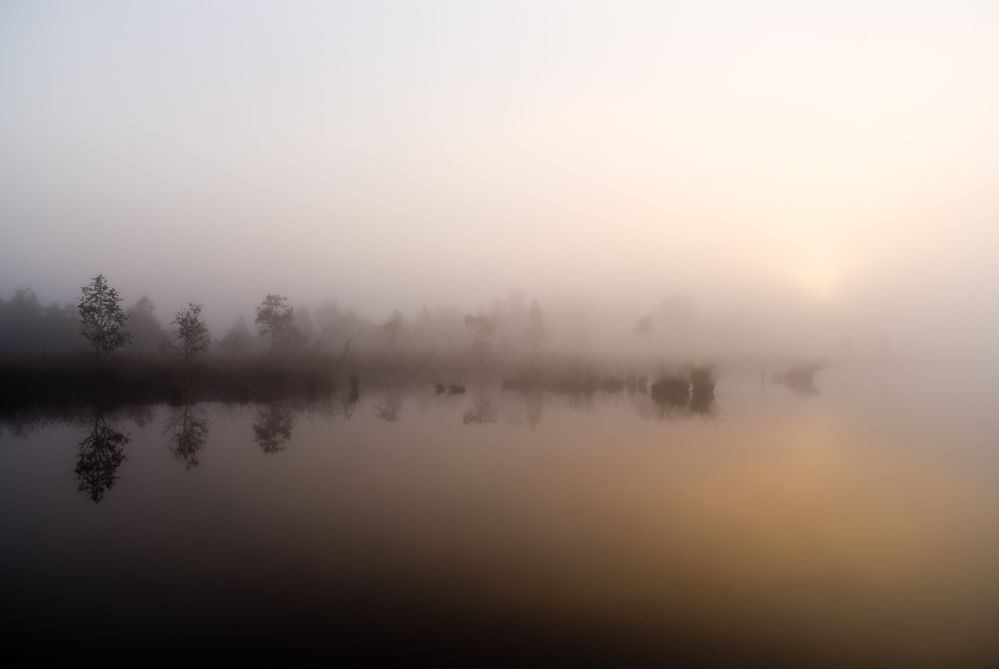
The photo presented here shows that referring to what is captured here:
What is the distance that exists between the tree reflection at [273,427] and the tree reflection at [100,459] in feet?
12.7

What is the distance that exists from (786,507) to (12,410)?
28656mm

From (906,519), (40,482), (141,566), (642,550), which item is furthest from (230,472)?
(906,519)

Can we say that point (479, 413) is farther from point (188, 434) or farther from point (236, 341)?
point (236, 341)

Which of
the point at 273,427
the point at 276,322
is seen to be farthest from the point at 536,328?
the point at 273,427

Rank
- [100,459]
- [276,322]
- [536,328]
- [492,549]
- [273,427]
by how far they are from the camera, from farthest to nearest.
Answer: [536,328] < [276,322] < [273,427] < [100,459] < [492,549]

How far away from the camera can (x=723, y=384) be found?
47.4 m

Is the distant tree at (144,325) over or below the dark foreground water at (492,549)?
over

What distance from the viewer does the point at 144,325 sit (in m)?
59.3

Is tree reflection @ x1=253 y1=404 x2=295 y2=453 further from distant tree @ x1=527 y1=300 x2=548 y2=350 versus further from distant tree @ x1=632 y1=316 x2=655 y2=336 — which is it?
distant tree @ x1=632 y1=316 x2=655 y2=336

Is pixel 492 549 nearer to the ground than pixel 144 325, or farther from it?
nearer to the ground

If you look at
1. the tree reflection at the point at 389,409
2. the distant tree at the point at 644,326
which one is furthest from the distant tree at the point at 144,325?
the distant tree at the point at 644,326

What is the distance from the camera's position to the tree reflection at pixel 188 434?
16578 mm

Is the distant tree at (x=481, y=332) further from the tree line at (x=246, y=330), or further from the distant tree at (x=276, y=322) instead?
the distant tree at (x=276, y=322)

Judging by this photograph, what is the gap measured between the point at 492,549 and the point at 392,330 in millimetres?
51477
